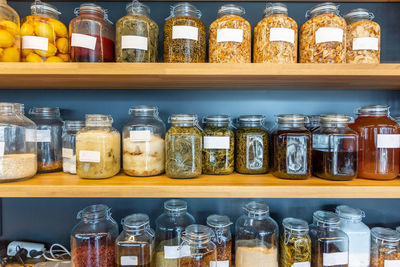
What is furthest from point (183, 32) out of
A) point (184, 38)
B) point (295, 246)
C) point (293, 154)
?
point (295, 246)

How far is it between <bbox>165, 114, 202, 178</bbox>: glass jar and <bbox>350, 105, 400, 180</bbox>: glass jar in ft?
1.89

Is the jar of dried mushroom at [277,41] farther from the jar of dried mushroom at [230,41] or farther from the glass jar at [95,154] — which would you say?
the glass jar at [95,154]

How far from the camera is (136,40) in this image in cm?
79

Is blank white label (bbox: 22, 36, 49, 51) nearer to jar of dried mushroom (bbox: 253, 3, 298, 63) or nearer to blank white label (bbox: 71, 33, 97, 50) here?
blank white label (bbox: 71, 33, 97, 50)

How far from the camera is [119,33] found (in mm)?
817

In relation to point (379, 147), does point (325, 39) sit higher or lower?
higher

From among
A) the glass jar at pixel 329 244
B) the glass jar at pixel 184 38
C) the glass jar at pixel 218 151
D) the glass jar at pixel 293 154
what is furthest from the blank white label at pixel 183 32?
the glass jar at pixel 329 244

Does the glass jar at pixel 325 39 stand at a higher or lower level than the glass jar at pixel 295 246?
higher

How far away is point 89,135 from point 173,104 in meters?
0.39

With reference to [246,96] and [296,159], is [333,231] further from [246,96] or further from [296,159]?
[246,96]

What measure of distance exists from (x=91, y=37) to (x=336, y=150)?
910 mm

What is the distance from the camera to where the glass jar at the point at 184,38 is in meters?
→ 0.81

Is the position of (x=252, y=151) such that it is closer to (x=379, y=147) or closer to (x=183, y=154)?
(x=183, y=154)

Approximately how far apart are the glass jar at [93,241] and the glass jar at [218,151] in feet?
1.43
